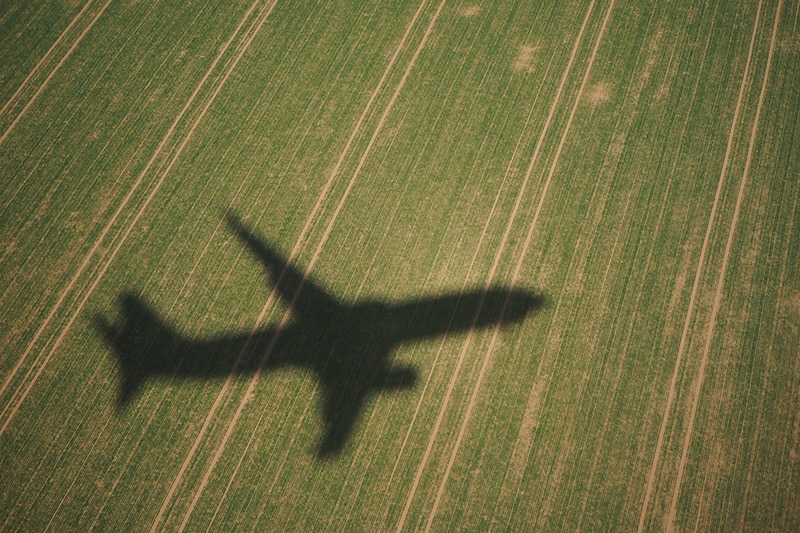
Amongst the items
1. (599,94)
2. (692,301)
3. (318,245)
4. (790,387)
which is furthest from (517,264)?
(790,387)

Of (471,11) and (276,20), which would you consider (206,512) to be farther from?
(471,11)

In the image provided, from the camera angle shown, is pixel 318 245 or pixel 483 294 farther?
pixel 318 245

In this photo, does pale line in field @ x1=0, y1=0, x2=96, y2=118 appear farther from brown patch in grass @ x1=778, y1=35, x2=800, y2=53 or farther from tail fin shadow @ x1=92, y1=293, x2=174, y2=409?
brown patch in grass @ x1=778, y1=35, x2=800, y2=53

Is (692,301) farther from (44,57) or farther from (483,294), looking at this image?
(44,57)

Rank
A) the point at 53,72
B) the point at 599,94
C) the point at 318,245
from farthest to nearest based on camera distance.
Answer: the point at 53,72 → the point at 599,94 → the point at 318,245

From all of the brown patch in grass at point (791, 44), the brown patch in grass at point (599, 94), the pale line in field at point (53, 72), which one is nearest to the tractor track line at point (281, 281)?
the brown patch in grass at point (599, 94)

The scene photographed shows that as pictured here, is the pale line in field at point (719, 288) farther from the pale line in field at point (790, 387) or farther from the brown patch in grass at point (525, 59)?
the brown patch in grass at point (525, 59)

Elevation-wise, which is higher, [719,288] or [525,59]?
[525,59]
